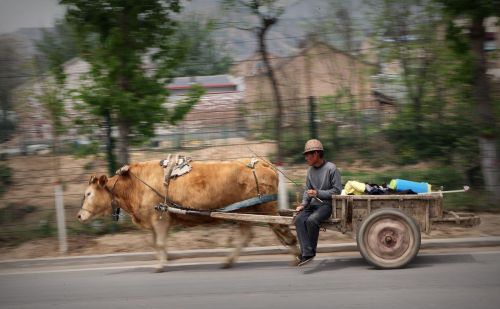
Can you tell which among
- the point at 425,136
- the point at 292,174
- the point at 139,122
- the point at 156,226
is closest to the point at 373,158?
the point at 425,136

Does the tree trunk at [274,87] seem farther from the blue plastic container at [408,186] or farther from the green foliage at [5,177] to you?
the green foliage at [5,177]

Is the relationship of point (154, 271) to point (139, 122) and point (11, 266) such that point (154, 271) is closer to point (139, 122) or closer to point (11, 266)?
point (11, 266)

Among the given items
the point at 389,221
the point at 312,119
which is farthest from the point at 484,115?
the point at 389,221

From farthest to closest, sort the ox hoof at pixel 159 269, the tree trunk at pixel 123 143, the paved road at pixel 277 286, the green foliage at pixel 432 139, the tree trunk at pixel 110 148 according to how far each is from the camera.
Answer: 1. the green foliage at pixel 432 139
2. the tree trunk at pixel 123 143
3. the tree trunk at pixel 110 148
4. the ox hoof at pixel 159 269
5. the paved road at pixel 277 286

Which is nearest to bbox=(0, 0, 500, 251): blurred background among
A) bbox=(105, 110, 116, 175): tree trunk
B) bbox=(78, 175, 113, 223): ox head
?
bbox=(105, 110, 116, 175): tree trunk

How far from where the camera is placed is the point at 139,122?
12.1 meters

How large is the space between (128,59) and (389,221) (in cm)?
638

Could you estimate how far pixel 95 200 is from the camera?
9.29 metres

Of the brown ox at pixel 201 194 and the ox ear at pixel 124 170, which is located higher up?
the ox ear at pixel 124 170

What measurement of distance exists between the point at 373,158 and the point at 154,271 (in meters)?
6.30

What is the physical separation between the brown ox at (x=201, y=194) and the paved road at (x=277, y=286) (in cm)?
49

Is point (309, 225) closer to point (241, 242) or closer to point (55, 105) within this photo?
point (241, 242)

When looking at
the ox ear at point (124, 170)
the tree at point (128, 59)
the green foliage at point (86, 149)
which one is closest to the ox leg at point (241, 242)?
the ox ear at point (124, 170)

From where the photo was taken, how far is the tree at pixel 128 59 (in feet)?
38.5
